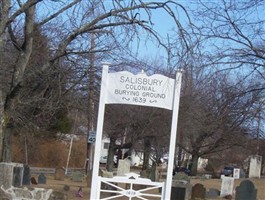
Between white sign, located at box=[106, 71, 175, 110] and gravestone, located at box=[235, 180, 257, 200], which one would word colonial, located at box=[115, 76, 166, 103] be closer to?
white sign, located at box=[106, 71, 175, 110]

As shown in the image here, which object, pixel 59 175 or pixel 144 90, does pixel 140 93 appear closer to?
pixel 144 90

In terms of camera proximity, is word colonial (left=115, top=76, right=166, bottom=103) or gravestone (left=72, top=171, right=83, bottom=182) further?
gravestone (left=72, top=171, right=83, bottom=182)

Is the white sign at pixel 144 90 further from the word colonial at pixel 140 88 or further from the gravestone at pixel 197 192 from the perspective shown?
the gravestone at pixel 197 192

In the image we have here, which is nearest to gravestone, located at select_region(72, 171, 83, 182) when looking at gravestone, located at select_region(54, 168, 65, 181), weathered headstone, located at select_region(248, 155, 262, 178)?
gravestone, located at select_region(54, 168, 65, 181)

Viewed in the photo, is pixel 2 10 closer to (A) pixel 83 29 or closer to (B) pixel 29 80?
(A) pixel 83 29

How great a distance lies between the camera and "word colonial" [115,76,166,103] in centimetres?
1274

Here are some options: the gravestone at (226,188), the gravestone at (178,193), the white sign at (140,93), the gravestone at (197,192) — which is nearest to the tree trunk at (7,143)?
the white sign at (140,93)

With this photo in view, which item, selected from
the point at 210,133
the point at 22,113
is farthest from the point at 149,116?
the point at 22,113

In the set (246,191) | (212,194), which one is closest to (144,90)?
(246,191)

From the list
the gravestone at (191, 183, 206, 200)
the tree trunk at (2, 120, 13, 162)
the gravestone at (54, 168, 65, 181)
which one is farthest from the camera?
the gravestone at (54, 168, 65, 181)

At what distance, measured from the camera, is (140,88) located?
42.1 feet

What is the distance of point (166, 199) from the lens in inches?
508

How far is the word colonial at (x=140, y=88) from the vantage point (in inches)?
502

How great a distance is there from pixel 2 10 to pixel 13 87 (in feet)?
7.12
